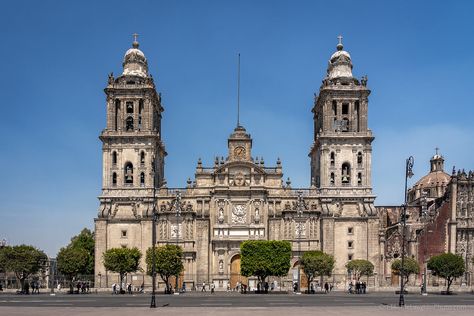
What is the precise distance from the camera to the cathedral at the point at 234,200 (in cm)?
9125

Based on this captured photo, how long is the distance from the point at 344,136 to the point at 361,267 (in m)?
17.6

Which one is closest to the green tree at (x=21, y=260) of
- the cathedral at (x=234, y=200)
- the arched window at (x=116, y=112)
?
the cathedral at (x=234, y=200)

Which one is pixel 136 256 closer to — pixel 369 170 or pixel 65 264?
pixel 65 264

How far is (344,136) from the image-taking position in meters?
93.1

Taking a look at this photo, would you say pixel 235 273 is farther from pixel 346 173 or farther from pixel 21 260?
pixel 21 260

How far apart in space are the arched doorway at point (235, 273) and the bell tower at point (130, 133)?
14.1 m

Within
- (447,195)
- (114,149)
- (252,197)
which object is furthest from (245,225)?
(447,195)

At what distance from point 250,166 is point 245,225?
7.55m

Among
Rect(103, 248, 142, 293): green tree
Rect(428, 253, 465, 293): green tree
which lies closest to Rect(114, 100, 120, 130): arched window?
Rect(103, 248, 142, 293): green tree

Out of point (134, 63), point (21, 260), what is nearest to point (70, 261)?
point (21, 260)

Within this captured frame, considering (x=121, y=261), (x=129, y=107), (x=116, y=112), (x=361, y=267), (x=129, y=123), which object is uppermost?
(x=129, y=107)

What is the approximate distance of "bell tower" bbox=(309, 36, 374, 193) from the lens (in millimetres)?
92938

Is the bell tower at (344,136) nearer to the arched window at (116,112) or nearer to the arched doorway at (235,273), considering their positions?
the arched doorway at (235,273)

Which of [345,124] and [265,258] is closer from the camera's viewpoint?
[265,258]
